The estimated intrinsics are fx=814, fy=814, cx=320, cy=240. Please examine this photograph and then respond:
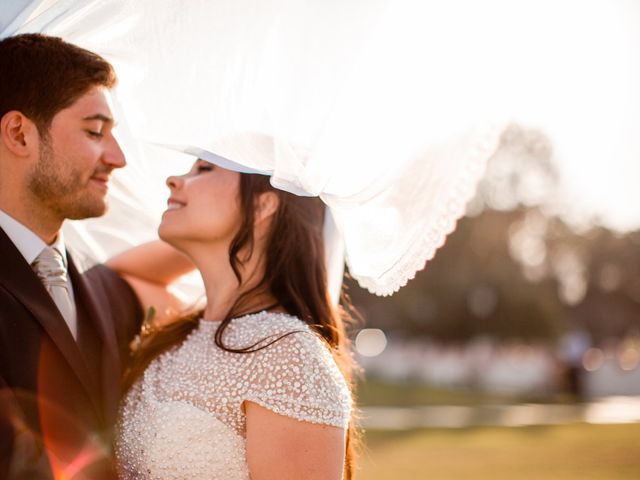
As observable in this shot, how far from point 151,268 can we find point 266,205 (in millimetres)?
1044

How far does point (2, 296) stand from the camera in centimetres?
318

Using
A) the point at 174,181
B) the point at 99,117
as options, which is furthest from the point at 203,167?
the point at 99,117

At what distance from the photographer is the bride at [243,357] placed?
10.3 ft

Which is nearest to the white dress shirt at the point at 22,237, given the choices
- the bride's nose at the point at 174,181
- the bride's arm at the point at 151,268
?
the bride's nose at the point at 174,181

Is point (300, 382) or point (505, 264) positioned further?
point (505, 264)

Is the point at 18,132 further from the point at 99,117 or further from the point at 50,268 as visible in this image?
the point at 50,268

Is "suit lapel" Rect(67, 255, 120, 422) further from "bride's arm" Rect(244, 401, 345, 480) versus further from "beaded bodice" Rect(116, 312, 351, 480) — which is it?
"bride's arm" Rect(244, 401, 345, 480)

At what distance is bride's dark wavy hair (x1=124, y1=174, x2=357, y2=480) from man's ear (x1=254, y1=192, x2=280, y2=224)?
0.02 meters

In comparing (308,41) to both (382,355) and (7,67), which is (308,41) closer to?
(7,67)

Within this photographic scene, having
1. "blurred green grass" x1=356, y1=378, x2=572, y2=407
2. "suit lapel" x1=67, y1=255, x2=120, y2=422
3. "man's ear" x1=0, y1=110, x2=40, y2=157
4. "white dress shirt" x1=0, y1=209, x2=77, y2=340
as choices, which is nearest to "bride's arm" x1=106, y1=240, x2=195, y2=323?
"suit lapel" x1=67, y1=255, x2=120, y2=422

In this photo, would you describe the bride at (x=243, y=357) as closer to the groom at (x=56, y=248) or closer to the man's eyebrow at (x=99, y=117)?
the groom at (x=56, y=248)

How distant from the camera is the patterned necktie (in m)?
3.58

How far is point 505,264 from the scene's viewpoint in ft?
129

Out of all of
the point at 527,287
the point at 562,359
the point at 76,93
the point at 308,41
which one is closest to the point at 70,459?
the point at 76,93
